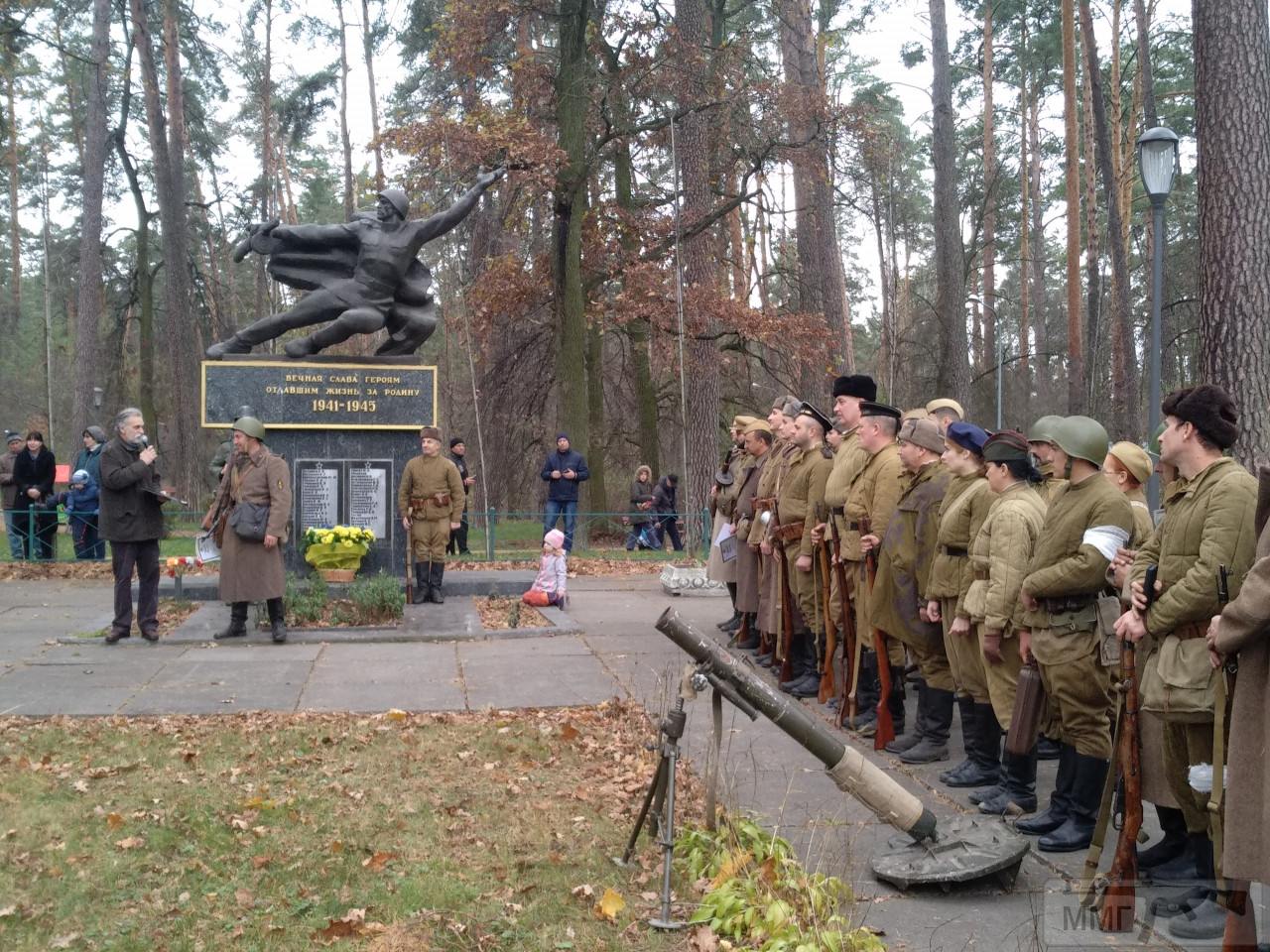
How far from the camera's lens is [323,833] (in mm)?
5320

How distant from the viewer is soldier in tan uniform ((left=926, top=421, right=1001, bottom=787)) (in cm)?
617

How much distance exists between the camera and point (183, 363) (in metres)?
25.6

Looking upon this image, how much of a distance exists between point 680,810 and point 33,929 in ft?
8.89

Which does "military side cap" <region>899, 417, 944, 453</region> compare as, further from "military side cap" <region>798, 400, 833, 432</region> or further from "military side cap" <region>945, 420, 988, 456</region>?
"military side cap" <region>798, 400, 833, 432</region>

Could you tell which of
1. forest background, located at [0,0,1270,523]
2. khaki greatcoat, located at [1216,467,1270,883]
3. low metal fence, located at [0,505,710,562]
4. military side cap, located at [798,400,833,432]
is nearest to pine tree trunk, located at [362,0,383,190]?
forest background, located at [0,0,1270,523]

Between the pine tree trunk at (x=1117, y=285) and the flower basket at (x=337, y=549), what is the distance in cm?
1813

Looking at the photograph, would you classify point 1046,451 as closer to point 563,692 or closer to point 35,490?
point 563,692

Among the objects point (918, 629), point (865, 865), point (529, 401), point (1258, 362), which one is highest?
point (529, 401)

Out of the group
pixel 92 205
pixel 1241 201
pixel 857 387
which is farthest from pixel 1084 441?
pixel 92 205

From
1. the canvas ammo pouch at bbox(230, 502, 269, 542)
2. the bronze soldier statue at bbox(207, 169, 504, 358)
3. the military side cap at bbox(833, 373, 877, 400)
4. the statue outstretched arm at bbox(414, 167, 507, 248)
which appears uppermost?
Answer: the statue outstretched arm at bbox(414, 167, 507, 248)

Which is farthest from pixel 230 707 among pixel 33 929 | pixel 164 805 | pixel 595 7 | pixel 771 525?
pixel 595 7

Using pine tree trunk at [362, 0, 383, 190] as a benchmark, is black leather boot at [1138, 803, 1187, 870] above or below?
below

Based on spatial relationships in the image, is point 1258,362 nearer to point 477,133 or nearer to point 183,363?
point 477,133

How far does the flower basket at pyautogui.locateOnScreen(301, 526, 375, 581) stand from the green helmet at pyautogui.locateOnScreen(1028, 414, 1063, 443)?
8.17 m
